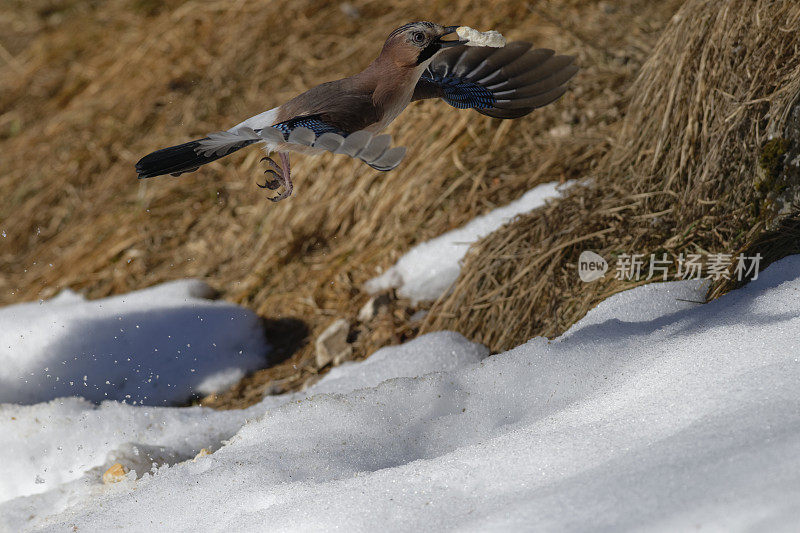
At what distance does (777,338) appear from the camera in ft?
5.46

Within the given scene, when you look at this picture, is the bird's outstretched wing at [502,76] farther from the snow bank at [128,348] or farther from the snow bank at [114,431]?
the snow bank at [128,348]

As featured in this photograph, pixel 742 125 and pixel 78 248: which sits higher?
pixel 742 125

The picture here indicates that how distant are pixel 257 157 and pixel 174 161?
2629 mm

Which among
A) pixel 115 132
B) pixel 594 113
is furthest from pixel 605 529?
pixel 115 132

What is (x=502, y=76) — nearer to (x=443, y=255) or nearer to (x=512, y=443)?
(x=512, y=443)

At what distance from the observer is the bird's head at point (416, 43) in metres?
1.39

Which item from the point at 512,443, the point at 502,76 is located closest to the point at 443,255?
the point at 502,76

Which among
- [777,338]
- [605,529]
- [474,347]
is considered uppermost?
[777,338]

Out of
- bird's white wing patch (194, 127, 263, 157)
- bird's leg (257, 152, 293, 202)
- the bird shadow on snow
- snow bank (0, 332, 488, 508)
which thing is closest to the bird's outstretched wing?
bird's leg (257, 152, 293, 202)

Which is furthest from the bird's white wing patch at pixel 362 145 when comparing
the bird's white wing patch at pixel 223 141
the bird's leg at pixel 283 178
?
the bird's leg at pixel 283 178

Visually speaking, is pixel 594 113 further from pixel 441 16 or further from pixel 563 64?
pixel 563 64

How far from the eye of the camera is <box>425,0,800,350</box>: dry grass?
2.26 m

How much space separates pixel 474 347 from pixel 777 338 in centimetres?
108

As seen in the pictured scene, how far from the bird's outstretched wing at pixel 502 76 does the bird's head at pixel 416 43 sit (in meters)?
0.28
